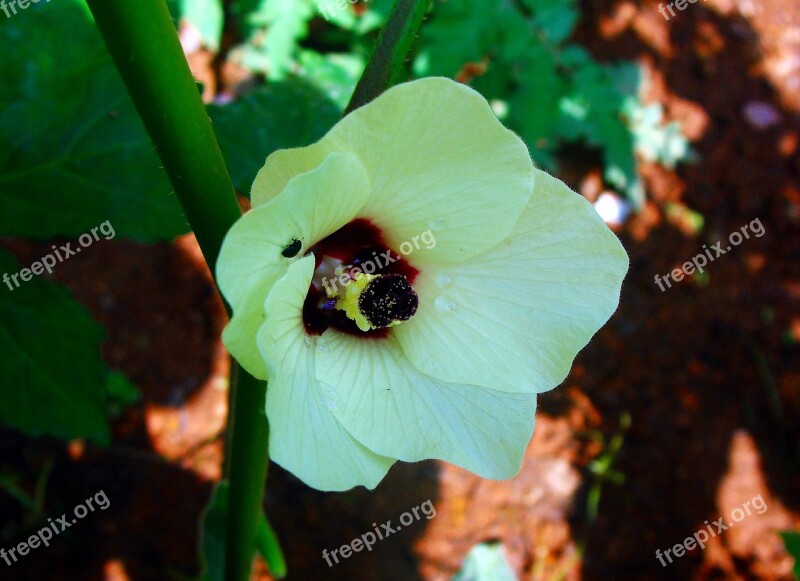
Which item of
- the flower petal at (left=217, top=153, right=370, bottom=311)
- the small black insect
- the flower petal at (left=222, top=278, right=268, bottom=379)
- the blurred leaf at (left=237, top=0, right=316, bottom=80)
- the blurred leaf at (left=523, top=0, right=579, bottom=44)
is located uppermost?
the flower petal at (left=217, top=153, right=370, bottom=311)

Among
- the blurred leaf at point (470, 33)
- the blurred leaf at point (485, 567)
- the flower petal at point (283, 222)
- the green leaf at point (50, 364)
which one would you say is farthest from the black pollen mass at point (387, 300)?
the blurred leaf at point (470, 33)

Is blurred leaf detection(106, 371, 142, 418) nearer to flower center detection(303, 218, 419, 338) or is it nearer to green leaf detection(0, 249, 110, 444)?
green leaf detection(0, 249, 110, 444)

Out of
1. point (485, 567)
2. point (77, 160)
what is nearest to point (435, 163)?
point (77, 160)

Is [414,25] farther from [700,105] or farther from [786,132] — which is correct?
[786,132]

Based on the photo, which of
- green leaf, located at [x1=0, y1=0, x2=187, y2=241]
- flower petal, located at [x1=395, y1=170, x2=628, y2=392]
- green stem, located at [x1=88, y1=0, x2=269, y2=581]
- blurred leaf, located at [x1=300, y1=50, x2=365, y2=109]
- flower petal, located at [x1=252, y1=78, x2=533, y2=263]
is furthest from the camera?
blurred leaf, located at [x1=300, y1=50, x2=365, y2=109]

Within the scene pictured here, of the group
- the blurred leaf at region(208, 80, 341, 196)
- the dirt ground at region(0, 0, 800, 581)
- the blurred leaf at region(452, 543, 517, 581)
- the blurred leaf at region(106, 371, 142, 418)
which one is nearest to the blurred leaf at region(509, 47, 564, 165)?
the dirt ground at region(0, 0, 800, 581)

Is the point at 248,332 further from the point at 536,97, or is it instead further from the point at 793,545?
the point at 536,97
